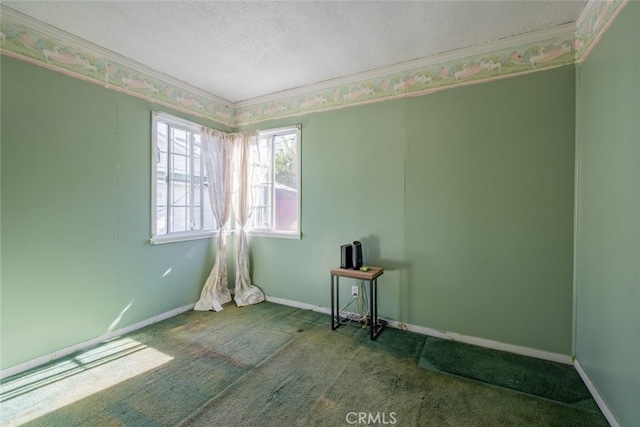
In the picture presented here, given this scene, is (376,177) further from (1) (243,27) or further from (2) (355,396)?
(2) (355,396)

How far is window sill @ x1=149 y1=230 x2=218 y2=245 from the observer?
10.1 ft

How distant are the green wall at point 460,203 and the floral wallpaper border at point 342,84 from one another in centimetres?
12

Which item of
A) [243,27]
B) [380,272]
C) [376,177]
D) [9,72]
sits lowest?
[380,272]

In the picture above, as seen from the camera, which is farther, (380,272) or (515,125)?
(380,272)

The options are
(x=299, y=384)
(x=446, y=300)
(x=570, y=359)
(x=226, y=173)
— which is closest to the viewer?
(x=299, y=384)

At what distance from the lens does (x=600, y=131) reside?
183cm

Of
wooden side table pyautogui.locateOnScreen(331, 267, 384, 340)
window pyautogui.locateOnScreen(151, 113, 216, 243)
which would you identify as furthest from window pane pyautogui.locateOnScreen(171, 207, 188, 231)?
wooden side table pyautogui.locateOnScreen(331, 267, 384, 340)

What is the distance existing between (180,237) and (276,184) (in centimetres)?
138

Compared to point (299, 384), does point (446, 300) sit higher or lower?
higher

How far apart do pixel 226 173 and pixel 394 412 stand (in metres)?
3.25

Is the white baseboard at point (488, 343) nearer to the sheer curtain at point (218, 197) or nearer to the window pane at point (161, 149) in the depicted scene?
the sheer curtain at point (218, 197)

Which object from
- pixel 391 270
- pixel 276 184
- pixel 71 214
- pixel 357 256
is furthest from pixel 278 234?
pixel 71 214

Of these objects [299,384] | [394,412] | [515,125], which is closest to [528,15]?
[515,125]

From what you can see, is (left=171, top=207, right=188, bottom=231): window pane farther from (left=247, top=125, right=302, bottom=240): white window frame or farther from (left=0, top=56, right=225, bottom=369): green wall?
(left=247, top=125, right=302, bottom=240): white window frame
